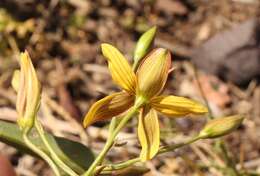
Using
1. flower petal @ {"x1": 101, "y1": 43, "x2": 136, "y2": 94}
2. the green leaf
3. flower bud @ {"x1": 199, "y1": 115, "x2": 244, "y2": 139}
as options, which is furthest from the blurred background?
flower petal @ {"x1": 101, "y1": 43, "x2": 136, "y2": 94}

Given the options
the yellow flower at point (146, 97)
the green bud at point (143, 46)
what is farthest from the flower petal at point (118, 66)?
the green bud at point (143, 46)

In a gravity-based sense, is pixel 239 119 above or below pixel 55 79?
above

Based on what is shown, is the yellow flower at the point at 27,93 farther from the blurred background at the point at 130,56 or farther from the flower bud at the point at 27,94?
the blurred background at the point at 130,56

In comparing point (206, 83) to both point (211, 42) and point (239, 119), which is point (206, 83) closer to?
point (211, 42)

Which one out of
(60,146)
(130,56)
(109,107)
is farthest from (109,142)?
(130,56)

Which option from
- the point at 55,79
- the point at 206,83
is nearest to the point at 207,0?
the point at 206,83

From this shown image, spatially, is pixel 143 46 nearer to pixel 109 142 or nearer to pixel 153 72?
pixel 153 72

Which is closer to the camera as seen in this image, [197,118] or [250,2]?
[197,118]
